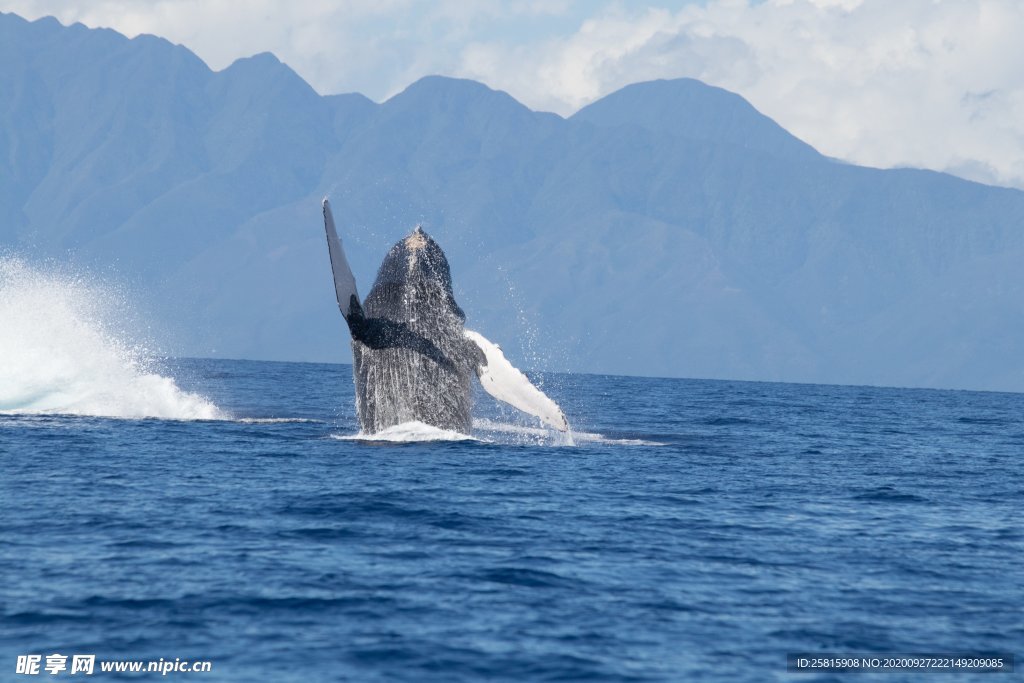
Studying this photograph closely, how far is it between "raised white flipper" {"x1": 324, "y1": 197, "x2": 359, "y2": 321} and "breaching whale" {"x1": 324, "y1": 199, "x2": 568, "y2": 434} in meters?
1.80

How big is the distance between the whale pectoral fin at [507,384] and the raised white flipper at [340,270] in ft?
10.5

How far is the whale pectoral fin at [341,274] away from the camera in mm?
23766

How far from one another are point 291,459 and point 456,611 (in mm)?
13004

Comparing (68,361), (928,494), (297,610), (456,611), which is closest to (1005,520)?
(928,494)

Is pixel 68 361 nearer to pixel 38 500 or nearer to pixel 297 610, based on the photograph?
pixel 38 500

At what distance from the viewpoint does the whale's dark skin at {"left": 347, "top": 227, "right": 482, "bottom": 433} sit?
27.4 metres

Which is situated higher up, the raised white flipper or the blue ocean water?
the raised white flipper

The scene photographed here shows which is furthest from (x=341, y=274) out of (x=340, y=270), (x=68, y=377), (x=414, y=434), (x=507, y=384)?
(x=68, y=377)

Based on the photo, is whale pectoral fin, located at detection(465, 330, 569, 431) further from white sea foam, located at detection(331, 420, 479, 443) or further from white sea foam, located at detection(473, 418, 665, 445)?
white sea foam, located at detection(473, 418, 665, 445)

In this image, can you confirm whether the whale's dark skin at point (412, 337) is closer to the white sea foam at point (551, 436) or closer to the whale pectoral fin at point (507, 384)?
the whale pectoral fin at point (507, 384)

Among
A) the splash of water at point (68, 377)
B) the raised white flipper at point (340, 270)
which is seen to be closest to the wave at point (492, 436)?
the raised white flipper at point (340, 270)

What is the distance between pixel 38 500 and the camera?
20453mm

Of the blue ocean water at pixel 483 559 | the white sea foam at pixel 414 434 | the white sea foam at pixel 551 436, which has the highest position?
the white sea foam at pixel 551 436

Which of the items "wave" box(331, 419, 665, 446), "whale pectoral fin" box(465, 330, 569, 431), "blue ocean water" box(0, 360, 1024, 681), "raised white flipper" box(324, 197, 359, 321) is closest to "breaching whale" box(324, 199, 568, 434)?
"whale pectoral fin" box(465, 330, 569, 431)
